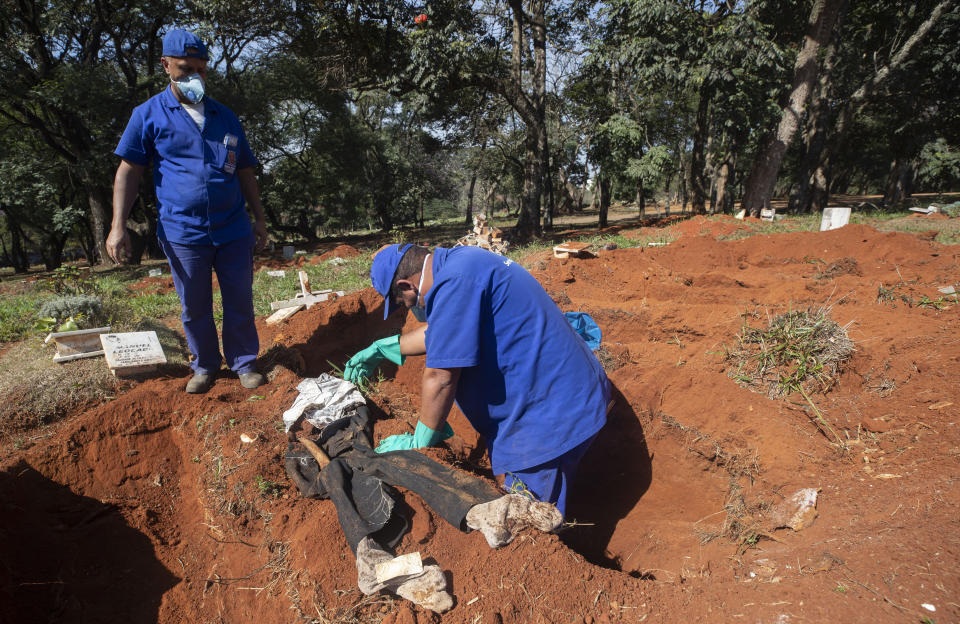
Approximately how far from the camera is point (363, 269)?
25.5 feet

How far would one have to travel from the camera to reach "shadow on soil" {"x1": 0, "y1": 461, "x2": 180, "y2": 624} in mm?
1646

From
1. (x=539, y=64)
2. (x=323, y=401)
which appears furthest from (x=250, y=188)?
(x=539, y=64)

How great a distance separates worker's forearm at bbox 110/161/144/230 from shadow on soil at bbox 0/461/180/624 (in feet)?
4.35

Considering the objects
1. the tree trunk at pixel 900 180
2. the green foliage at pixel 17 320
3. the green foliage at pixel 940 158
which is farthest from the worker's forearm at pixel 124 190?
the tree trunk at pixel 900 180

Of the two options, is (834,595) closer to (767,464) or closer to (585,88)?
(767,464)

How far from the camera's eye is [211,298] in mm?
2834

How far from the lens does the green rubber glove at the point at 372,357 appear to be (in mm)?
2744

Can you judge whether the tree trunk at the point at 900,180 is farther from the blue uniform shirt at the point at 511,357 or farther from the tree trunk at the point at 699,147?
the blue uniform shirt at the point at 511,357

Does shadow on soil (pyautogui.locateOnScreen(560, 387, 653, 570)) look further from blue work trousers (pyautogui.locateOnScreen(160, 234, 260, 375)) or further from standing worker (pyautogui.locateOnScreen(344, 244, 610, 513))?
blue work trousers (pyautogui.locateOnScreen(160, 234, 260, 375))

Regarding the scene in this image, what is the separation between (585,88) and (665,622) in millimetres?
14355

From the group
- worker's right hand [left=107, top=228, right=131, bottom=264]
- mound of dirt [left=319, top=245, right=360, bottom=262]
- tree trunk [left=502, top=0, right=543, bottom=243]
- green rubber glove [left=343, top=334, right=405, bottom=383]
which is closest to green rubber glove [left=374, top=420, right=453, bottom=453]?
green rubber glove [left=343, top=334, right=405, bottom=383]

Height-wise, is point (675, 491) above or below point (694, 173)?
below

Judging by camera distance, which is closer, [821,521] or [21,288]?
[821,521]

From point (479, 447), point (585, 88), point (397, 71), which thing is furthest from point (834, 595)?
point (585, 88)
